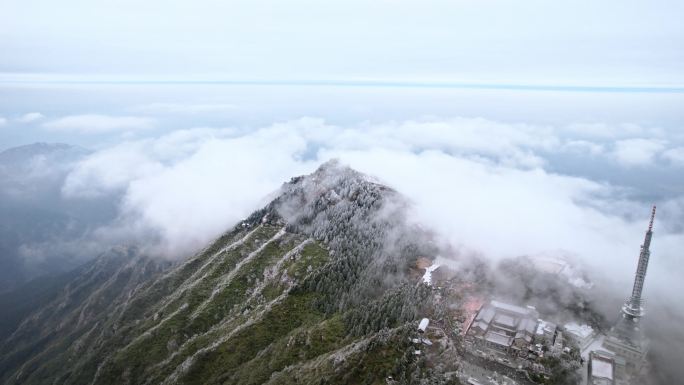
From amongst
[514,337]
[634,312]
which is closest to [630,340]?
[634,312]

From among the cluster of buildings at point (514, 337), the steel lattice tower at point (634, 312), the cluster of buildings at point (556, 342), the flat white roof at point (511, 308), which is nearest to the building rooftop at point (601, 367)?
the cluster of buildings at point (556, 342)

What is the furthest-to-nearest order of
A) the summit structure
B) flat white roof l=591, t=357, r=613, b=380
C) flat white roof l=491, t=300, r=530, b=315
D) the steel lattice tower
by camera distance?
1. flat white roof l=491, t=300, r=530, b=315
2. the steel lattice tower
3. the summit structure
4. flat white roof l=591, t=357, r=613, b=380

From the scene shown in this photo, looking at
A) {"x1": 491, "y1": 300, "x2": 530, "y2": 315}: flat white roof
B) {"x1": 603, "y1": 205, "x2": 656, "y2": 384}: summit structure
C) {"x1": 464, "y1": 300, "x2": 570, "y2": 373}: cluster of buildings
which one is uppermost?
{"x1": 491, "y1": 300, "x2": 530, "y2": 315}: flat white roof

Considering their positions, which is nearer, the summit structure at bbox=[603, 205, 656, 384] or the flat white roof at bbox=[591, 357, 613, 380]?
the flat white roof at bbox=[591, 357, 613, 380]

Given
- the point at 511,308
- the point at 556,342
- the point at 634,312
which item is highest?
the point at 511,308

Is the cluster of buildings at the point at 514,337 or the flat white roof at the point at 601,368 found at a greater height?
the cluster of buildings at the point at 514,337

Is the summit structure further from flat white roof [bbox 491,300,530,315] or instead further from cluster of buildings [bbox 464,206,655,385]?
flat white roof [bbox 491,300,530,315]

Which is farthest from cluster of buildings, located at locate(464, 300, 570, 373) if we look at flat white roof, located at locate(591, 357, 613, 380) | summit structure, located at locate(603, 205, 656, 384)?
summit structure, located at locate(603, 205, 656, 384)

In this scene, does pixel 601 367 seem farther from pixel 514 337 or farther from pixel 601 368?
pixel 514 337

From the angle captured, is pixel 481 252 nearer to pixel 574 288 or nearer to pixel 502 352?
pixel 574 288

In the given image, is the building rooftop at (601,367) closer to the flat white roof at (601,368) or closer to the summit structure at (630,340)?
the flat white roof at (601,368)

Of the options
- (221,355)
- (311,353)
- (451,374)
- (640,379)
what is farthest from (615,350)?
(221,355)

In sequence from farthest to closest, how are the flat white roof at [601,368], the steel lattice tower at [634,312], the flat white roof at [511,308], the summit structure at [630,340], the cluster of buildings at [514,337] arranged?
the flat white roof at [511,308] → the steel lattice tower at [634,312] → the cluster of buildings at [514,337] → the summit structure at [630,340] → the flat white roof at [601,368]
